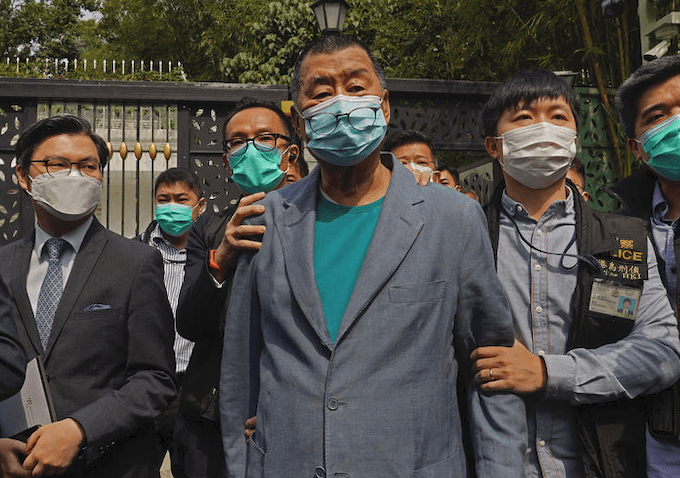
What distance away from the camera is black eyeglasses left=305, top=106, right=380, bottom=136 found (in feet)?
6.23

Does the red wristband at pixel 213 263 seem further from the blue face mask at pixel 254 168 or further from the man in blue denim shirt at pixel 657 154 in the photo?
the man in blue denim shirt at pixel 657 154

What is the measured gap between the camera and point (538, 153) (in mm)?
2305

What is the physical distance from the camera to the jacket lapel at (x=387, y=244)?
1.71 metres

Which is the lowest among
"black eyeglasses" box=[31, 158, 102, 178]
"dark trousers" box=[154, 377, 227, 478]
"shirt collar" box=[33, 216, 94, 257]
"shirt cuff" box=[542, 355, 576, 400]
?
"dark trousers" box=[154, 377, 227, 478]

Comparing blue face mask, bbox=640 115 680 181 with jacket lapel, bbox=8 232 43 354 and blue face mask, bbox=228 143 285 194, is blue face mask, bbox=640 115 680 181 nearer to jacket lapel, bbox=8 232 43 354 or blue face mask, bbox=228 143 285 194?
blue face mask, bbox=228 143 285 194

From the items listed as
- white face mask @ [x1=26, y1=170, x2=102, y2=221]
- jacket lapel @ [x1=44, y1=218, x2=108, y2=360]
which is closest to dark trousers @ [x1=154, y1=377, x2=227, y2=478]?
jacket lapel @ [x1=44, y1=218, x2=108, y2=360]

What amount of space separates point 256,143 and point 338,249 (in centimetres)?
114

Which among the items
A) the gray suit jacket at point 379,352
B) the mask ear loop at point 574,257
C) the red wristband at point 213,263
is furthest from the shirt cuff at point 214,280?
the mask ear loop at point 574,257

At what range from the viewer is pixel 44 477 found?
2.21m

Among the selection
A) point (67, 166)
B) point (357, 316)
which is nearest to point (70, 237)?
point (67, 166)

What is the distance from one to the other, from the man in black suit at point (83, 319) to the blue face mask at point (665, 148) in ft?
6.65

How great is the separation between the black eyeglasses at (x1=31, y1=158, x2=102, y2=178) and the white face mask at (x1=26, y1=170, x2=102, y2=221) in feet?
0.07

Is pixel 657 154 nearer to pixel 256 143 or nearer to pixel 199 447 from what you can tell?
→ pixel 256 143

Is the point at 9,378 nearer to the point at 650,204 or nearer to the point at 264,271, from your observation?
the point at 264,271
